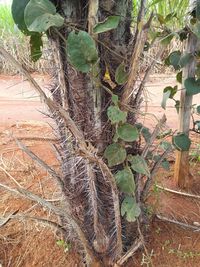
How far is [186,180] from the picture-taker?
1.32 metres

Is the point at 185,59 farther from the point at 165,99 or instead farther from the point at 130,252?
the point at 130,252

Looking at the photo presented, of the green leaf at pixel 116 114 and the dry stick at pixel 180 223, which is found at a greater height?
the green leaf at pixel 116 114

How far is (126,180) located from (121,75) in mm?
241

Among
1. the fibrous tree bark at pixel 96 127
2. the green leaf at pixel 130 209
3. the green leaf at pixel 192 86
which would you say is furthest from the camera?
the green leaf at pixel 192 86

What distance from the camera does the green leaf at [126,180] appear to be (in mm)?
820

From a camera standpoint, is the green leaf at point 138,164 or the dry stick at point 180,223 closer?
the green leaf at point 138,164

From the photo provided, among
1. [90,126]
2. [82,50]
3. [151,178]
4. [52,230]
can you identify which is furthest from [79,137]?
[52,230]

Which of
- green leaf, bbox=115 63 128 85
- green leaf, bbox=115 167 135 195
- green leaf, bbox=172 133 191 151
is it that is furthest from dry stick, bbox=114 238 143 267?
green leaf, bbox=115 63 128 85

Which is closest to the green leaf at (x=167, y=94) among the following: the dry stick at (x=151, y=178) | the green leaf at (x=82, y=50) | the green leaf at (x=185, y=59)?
the green leaf at (x=185, y=59)

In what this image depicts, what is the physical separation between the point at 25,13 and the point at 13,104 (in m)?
2.78

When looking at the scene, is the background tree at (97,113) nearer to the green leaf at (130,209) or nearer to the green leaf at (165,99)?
the green leaf at (130,209)

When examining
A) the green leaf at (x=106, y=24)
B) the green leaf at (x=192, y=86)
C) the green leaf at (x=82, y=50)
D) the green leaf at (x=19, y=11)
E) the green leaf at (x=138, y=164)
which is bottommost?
the green leaf at (x=138, y=164)

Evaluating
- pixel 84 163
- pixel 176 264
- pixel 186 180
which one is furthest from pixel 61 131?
pixel 186 180

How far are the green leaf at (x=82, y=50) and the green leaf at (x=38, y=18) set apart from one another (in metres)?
0.04
